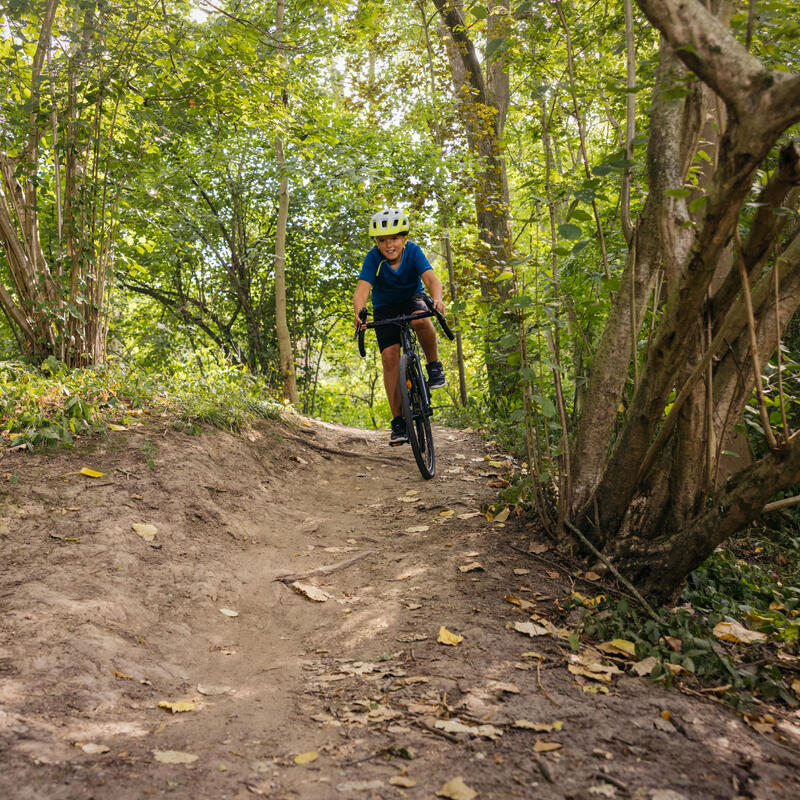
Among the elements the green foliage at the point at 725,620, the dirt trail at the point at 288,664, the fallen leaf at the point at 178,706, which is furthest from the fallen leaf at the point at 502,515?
the fallen leaf at the point at 178,706

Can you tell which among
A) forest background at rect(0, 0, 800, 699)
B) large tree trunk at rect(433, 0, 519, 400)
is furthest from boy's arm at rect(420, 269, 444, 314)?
large tree trunk at rect(433, 0, 519, 400)

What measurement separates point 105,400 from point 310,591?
279 centimetres

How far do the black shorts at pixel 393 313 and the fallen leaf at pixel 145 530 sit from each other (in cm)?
275

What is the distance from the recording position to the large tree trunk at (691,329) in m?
2.18

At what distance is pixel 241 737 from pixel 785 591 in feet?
10.3

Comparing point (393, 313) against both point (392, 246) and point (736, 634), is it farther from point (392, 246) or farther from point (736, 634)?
point (736, 634)

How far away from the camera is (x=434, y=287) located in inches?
218

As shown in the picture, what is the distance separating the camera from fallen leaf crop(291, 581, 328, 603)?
11.8 ft

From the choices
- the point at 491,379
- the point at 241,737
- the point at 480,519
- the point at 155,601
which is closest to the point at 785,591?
the point at 480,519

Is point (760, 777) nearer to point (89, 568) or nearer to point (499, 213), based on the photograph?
point (89, 568)

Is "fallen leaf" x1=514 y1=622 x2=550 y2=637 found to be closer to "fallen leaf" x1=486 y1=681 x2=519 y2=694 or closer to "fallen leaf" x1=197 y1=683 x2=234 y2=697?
"fallen leaf" x1=486 y1=681 x2=519 y2=694

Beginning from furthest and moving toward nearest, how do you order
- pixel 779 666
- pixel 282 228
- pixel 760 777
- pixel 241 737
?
pixel 282 228 → pixel 779 666 → pixel 241 737 → pixel 760 777

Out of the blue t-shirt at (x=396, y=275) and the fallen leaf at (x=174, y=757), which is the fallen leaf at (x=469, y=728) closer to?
the fallen leaf at (x=174, y=757)

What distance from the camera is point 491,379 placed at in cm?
911
